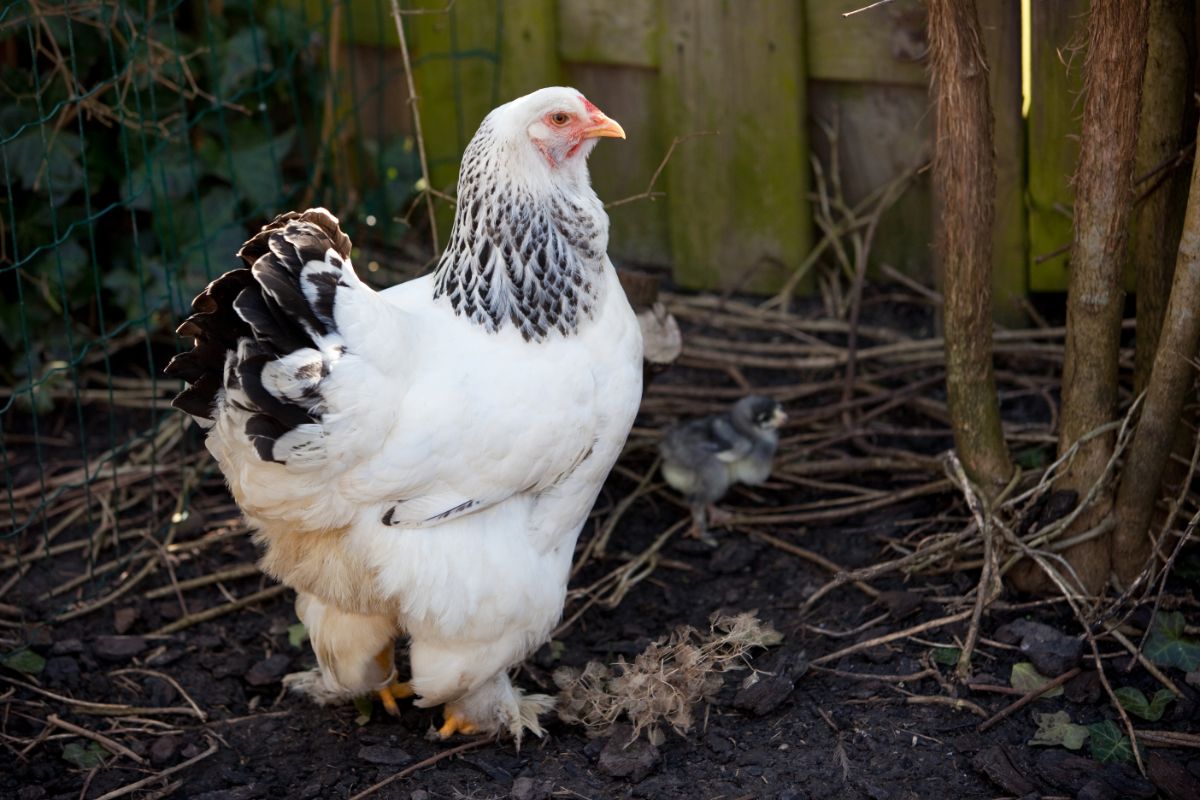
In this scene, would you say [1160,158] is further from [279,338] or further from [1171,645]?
[279,338]

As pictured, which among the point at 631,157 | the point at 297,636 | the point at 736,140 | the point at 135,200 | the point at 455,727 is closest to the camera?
the point at 455,727

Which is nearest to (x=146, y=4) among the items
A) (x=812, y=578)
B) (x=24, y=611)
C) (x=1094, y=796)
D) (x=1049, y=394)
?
(x=24, y=611)

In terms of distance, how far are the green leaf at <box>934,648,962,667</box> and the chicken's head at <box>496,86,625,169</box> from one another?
1618mm

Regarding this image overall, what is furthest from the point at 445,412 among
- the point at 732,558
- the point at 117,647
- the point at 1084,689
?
the point at 1084,689

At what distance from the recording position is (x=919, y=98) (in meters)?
4.64

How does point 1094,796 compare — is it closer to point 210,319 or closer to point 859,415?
point 859,415

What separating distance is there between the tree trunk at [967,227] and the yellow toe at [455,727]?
5.16 feet

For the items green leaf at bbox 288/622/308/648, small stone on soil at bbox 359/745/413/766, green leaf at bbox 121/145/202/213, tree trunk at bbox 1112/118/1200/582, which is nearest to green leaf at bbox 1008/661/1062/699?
tree trunk at bbox 1112/118/1200/582

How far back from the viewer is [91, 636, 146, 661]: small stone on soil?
371cm

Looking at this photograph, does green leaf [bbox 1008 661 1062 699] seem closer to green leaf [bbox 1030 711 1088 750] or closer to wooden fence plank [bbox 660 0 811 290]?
green leaf [bbox 1030 711 1088 750]

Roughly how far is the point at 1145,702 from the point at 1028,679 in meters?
0.28

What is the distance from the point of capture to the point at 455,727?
338 centimetres

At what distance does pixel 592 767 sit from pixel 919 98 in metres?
2.77

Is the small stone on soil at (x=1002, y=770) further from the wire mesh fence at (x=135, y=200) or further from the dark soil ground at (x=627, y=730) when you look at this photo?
the wire mesh fence at (x=135, y=200)
